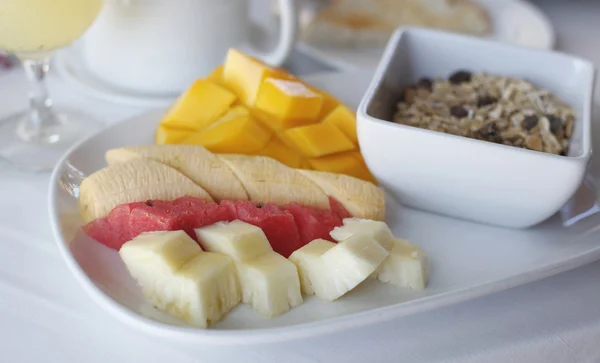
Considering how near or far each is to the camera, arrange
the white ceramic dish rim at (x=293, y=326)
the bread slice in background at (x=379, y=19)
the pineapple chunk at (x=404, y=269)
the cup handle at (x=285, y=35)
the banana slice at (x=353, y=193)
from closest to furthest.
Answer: the white ceramic dish rim at (x=293, y=326)
the pineapple chunk at (x=404, y=269)
the banana slice at (x=353, y=193)
the cup handle at (x=285, y=35)
the bread slice in background at (x=379, y=19)

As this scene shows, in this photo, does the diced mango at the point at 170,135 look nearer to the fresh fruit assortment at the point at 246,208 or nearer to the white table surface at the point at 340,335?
the fresh fruit assortment at the point at 246,208

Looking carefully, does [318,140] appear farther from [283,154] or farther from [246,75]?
[246,75]

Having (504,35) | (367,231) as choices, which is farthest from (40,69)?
(504,35)

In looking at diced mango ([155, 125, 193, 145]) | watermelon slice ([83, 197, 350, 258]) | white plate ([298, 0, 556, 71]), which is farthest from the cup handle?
watermelon slice ([83, 197, 350, 258])

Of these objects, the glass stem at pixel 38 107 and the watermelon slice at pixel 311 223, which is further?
the glass stem at pixel 38 107

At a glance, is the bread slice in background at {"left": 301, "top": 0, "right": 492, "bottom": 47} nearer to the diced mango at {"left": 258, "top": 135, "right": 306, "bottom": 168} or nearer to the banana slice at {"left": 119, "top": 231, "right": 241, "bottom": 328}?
the diced mango at {"left": 258, "top": 135, "right": 306, "bottom": 168}

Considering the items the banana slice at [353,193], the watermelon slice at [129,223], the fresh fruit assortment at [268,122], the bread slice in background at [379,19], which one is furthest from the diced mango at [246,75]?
the bread slice in background at [379,19]

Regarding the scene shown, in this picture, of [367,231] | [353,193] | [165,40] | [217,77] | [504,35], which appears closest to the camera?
[367,231]
